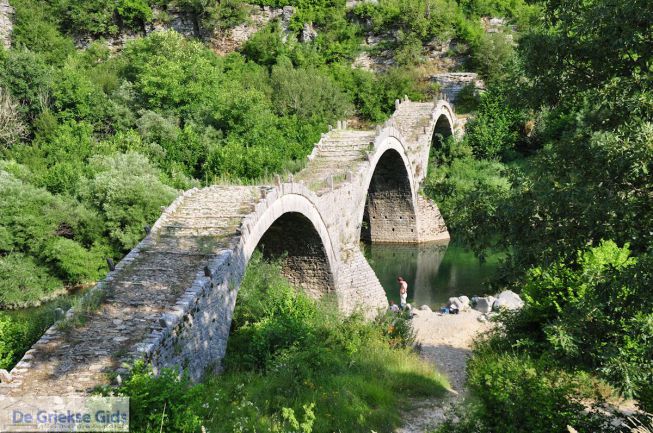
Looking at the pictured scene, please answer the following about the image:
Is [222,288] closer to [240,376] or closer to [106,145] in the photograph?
[240,376]

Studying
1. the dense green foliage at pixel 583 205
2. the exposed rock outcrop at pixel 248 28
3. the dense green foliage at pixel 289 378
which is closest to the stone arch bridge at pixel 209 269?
the dense green foliage at pixel 289 378

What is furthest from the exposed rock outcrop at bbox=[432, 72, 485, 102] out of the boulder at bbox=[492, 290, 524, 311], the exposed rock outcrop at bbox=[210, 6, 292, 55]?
the boulder at bbox=[492, 290, 524, 311]

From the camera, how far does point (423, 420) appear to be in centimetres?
911

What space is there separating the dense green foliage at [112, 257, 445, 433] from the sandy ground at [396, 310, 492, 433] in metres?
0.31

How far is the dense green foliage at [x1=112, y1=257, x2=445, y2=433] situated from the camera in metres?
6.14

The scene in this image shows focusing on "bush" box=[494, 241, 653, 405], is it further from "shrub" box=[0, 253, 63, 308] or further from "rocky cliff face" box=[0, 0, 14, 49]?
"rocky cliff face" box=[0, 0, 14, 49]

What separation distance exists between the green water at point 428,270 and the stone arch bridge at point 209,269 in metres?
3.33

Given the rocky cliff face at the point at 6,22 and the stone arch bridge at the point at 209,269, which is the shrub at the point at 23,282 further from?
the rocky cliff face at the point at 6,22

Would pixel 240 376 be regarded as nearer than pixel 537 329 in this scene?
Yes

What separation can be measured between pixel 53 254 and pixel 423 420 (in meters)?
14.6

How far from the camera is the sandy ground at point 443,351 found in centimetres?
919

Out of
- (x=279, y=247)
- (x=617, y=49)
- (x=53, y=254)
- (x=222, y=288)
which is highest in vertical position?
(x=617, y=49)

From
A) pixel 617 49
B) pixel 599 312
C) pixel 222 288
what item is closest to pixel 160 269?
pixel 222 288

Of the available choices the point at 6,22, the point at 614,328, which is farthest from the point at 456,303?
the point at 6,22
